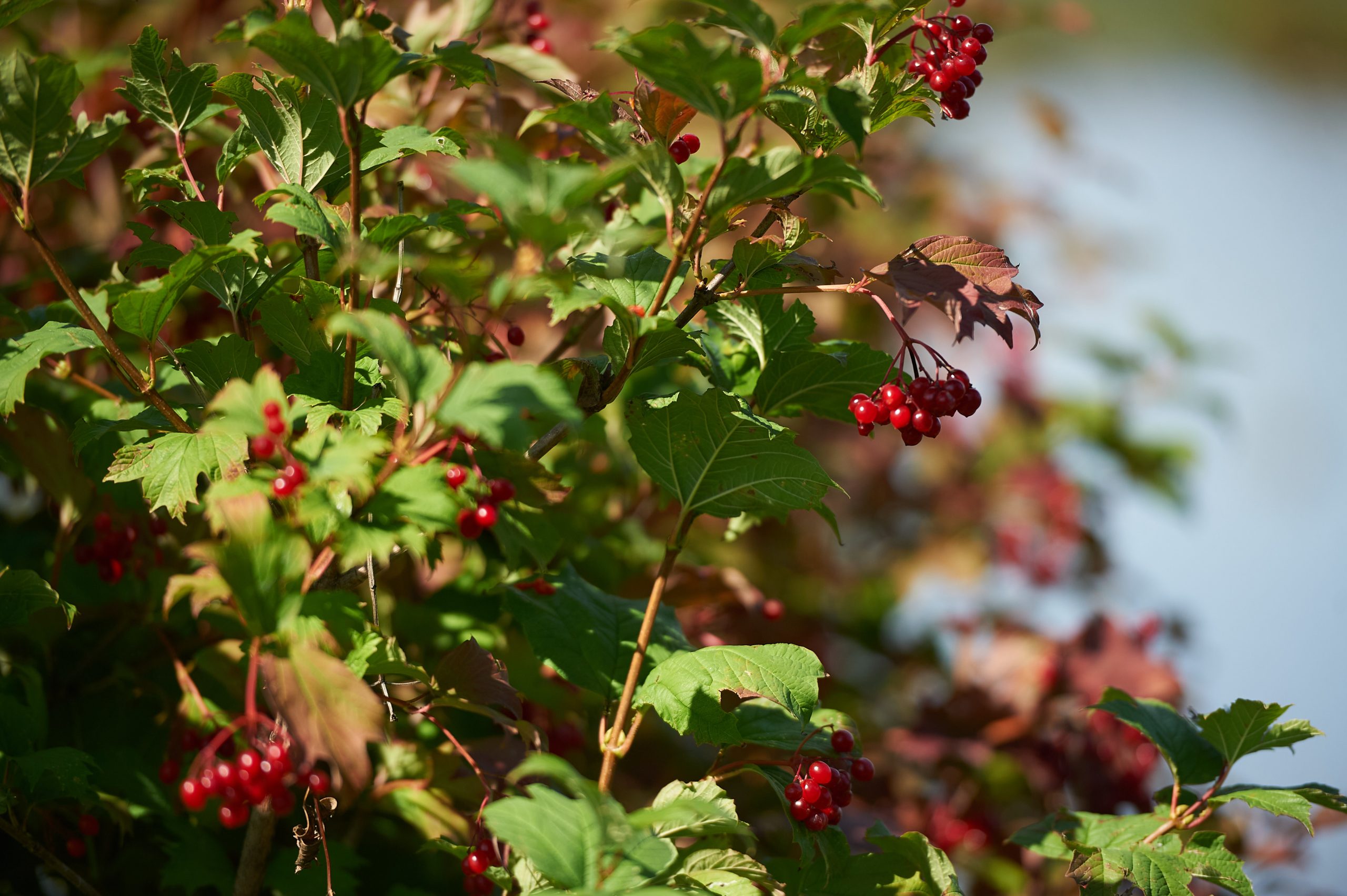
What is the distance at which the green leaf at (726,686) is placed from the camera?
0.81 metres

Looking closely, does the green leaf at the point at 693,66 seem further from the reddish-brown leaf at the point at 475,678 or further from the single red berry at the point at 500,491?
the reddish-brown leaf at the point at 475,678

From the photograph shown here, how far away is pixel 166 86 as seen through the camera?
90cm

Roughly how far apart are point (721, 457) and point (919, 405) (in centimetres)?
18

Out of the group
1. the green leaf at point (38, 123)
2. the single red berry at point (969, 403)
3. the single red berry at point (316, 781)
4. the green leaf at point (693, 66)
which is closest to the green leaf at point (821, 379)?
the single red berry at point (969, 403)

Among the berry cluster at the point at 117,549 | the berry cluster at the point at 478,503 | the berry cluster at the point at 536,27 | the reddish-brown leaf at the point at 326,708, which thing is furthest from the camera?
the berry cluster at the point at 536,27

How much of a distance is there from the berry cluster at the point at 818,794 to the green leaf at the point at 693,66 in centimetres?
56

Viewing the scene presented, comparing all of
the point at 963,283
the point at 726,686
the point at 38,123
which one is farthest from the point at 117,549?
the point at 963,283

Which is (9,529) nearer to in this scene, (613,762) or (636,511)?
(636,511)

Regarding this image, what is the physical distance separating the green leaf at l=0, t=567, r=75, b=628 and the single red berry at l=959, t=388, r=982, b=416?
0.84 m

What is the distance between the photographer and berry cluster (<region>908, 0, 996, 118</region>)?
32.2 inches

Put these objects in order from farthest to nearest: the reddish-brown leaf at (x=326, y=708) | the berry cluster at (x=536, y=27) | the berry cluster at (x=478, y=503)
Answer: the berry cluster at (x=536, y=27) < the berry cluster at (x=478, y=503) < the reddish-brown leaf at (x=326, y=708)

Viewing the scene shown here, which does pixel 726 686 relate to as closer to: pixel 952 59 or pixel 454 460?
pixel 454 460

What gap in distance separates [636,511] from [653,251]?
0.86 metres

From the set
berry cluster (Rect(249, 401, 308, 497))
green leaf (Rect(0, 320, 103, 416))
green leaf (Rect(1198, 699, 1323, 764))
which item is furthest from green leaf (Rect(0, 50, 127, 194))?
green leaf (Rect(1198, 699, 1323, 764))
